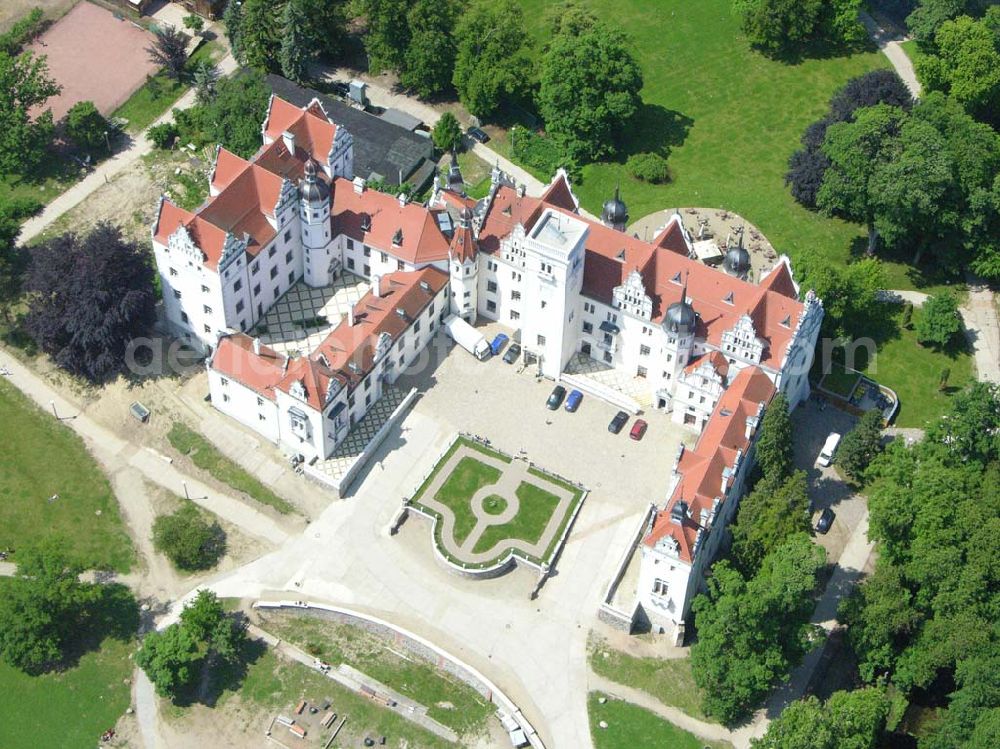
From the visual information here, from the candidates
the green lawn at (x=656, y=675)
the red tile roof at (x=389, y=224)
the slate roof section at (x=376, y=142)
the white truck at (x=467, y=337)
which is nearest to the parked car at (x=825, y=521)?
the green lawn at (x=656, y=675)

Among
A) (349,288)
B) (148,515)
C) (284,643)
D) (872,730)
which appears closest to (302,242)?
(349,288)

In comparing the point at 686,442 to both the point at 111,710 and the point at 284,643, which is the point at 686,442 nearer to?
the point at 284,643

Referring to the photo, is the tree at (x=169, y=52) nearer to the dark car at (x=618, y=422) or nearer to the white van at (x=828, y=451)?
the dark car at (x=618, y=422)

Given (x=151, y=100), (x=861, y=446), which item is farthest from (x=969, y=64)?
(x=151, y=100)

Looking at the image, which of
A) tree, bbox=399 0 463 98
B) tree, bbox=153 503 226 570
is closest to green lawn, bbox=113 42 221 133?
tree, bbox=399 0 463 98

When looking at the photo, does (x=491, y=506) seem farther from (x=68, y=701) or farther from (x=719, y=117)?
(x=719, y=117)

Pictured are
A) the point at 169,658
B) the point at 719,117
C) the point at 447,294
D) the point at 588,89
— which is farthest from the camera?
the point at 719,117
